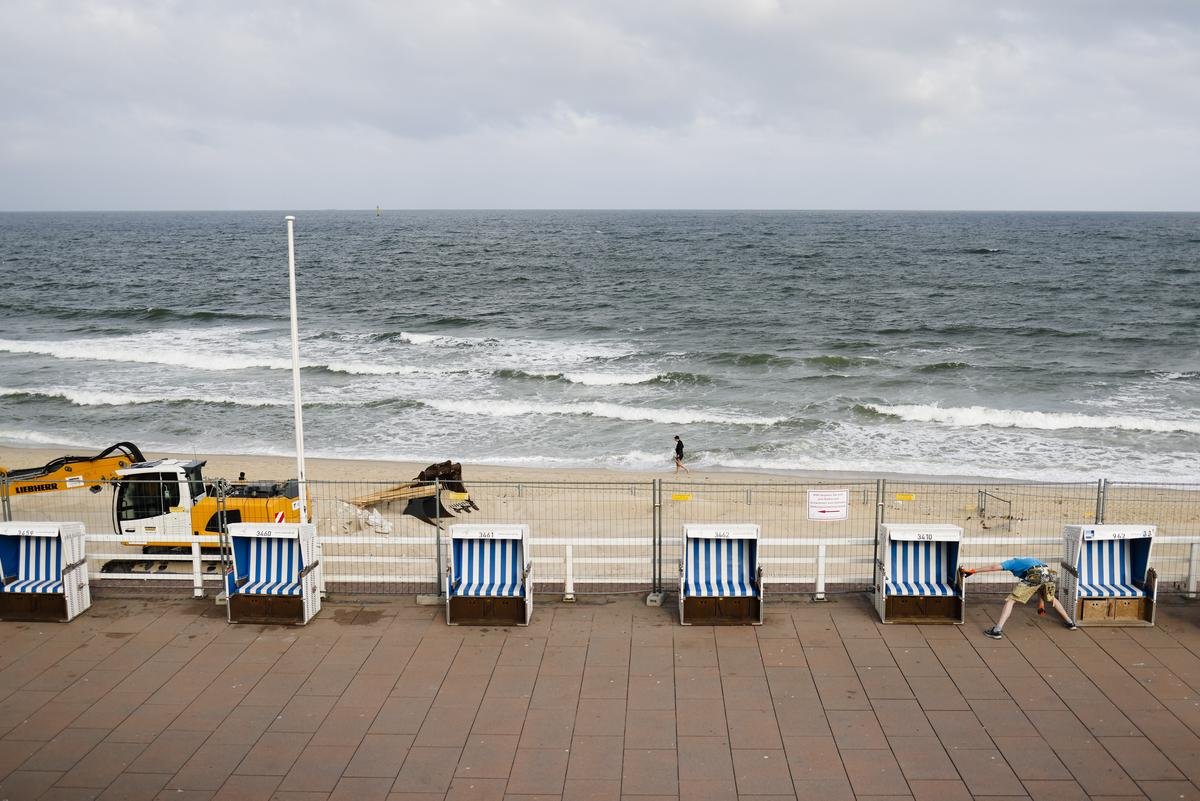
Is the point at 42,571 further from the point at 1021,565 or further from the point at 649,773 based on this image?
the point at 1021,565

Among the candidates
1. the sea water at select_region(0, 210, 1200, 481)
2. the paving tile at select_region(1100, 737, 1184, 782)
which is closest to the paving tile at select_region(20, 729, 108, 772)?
the paving tile at select_region(1100, 737, 1184, 782)

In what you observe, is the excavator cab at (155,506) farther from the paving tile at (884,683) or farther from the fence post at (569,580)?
the paving tile at (884,683)

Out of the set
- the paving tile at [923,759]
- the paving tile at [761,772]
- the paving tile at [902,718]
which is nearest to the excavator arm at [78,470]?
the paving tile at [761,772]

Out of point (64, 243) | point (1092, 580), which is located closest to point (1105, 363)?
point (1092, 580)

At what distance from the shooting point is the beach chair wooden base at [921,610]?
1078cm

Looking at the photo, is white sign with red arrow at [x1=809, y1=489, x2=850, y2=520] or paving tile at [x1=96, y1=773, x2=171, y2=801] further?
white sign with red arrow at [x1=809, y1=489, x2=850, y2=520]

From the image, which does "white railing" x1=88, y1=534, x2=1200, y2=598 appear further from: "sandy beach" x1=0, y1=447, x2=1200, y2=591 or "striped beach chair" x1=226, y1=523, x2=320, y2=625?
"sandy beach" x1=0, y1=447, x2=1200, y2=591

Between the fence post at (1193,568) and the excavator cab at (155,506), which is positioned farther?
the excavator cab at (155,506)

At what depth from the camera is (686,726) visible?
8617 mm

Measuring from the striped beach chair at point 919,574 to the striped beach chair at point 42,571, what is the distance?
9.43 metres

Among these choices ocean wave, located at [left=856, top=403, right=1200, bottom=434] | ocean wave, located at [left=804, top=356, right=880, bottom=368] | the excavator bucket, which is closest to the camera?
the excavator bucket

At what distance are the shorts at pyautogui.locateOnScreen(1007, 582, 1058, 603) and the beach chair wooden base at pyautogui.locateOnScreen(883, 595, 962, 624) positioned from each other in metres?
0.63

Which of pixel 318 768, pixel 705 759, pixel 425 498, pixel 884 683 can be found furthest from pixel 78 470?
pixel 884 683

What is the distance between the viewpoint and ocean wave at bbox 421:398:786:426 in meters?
32.6
